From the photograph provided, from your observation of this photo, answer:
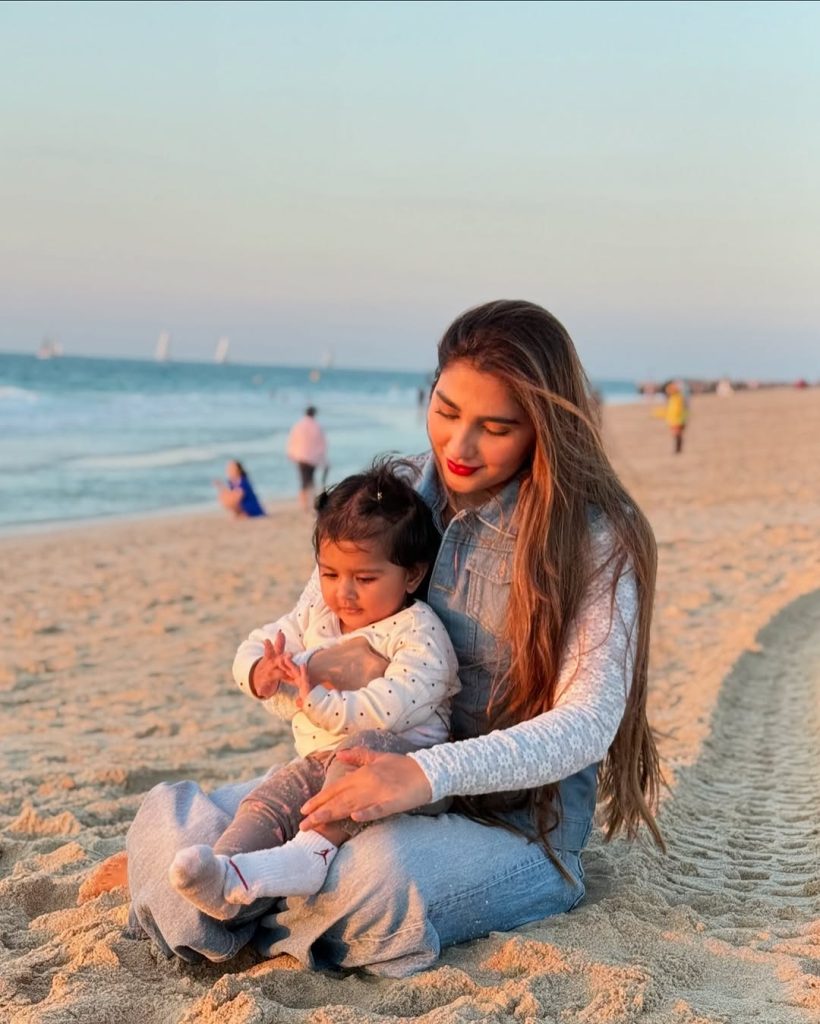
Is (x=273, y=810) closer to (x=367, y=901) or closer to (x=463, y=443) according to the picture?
(x=367, y=901)

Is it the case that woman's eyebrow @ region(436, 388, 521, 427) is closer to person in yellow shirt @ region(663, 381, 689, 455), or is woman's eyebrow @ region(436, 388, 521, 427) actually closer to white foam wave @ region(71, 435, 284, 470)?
white foam wave @ region(71, 435, 284, 470)

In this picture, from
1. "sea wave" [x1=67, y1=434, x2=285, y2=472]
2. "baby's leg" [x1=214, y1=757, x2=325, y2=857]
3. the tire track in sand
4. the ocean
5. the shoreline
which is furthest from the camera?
"sea wave" [x1=67, y1=434, x2=285, y2=472]

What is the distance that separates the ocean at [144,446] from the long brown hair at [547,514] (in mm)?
482

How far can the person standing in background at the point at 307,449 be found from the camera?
605 inches

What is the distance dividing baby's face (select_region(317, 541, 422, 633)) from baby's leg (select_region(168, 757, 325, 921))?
40 cm

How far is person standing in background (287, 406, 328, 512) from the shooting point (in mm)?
15375

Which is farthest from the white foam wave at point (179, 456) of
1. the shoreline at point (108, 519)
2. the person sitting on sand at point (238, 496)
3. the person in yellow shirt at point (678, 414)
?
the person in yellow shirt at point (678, 414)

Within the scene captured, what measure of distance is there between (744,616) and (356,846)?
4938 mm

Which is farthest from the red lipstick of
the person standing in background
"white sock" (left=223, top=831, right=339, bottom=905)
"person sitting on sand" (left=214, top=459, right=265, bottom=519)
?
the person standing in background

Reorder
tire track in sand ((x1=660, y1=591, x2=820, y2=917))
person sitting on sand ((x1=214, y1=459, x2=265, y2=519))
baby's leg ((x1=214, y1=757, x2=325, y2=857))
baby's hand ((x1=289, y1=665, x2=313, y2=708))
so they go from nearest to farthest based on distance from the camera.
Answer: baby's leg ((x1=214, y1=757, x2=325, y2=857)) → baby's hand ((x1=289, y1=665, x2=313, y2=708)) → tire track in sand ((x1=660, y1=591, x2=820, y2=917)) → person sitting on sand ((x1=214, y1=459, x2=265, y2=519))

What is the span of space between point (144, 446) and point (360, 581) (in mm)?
22556

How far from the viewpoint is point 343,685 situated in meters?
2.88

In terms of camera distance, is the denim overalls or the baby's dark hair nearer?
the denim overalls

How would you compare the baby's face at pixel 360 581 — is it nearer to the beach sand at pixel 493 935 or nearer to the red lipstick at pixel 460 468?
the red lipstick at pixel 460 468
